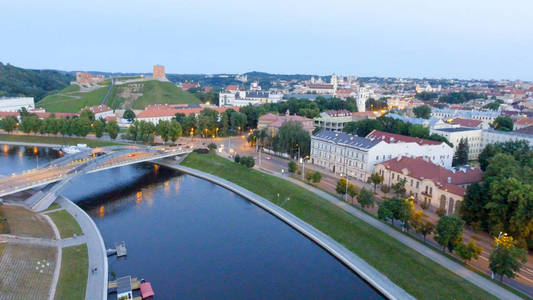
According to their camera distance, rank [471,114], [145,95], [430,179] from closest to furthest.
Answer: [430,179]
[471,114]
[145,95]

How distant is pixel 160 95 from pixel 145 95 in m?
5.49

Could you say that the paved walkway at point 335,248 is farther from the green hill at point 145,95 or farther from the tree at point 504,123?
the green hill at point 145,95

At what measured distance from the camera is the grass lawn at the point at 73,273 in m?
24.2

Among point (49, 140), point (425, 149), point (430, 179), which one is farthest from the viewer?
point (49, 140)

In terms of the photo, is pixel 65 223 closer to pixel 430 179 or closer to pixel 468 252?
pixel 468 252

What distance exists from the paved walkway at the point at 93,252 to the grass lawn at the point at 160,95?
296 ft

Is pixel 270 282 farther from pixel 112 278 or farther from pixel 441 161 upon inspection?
pixel 441 161

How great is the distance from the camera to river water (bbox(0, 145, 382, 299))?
27516mm

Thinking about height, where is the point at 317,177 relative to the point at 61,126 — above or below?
below

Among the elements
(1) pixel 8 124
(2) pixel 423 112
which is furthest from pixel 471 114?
(1) pixel 8 124

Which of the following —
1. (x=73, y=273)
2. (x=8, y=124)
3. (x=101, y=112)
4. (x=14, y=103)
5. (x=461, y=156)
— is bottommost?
(x=73, y=273)

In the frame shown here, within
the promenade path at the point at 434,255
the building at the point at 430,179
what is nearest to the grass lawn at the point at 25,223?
the promenade path at the point at 434,255

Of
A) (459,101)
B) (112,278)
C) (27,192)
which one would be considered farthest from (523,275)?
(459,101)

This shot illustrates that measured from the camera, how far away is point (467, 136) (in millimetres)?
72625
